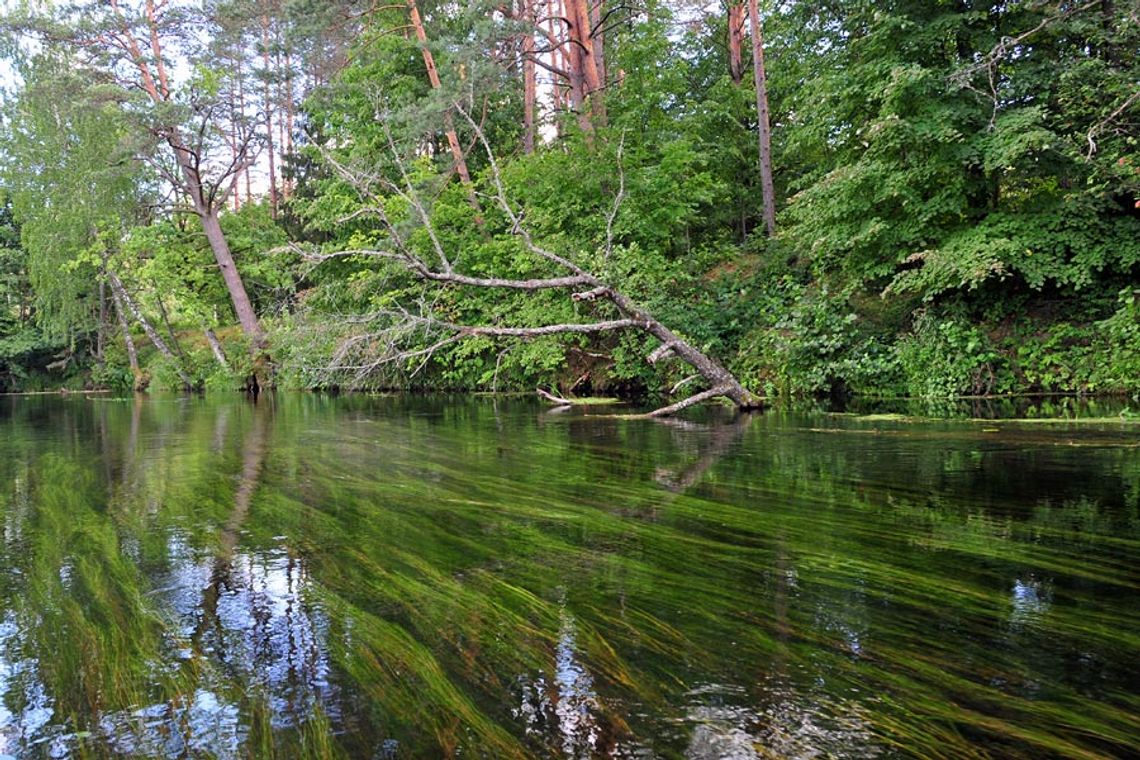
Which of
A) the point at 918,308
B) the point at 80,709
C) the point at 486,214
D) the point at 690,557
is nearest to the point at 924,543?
the point at 690,557

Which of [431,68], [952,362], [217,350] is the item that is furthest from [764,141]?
[217,350]

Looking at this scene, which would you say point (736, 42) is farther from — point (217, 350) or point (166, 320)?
point (166, 320)

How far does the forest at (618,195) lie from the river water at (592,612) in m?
4.92

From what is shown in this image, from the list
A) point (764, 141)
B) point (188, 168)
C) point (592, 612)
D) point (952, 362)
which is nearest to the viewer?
point (592, 612)

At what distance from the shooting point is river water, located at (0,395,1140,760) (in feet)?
5.68

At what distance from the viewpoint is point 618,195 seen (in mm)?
11586

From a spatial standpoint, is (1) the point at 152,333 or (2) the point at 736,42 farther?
(1) the point at 152,333

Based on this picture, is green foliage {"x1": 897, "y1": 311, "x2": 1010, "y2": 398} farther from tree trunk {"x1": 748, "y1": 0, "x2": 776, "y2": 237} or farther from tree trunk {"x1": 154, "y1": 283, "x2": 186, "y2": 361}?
tree trunk {"x1": 154, "y1": 283, "x2": 186, "y2": 361}

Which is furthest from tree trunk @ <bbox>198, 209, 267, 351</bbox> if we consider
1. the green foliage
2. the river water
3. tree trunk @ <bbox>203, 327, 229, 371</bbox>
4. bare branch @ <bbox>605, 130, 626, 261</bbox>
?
the green foliage

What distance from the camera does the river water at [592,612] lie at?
1731 millimetres

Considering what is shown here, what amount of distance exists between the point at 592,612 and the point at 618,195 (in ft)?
32.4

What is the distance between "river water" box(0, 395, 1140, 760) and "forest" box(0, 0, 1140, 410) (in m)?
4.92

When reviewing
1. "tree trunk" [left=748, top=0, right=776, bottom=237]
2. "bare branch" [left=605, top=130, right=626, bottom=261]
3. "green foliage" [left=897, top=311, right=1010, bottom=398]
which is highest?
"tree trunk" [left=748, top=0, right=776, bottom=237]

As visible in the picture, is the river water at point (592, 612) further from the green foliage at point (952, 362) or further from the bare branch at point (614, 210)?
the bare branch at point (614, 210)
